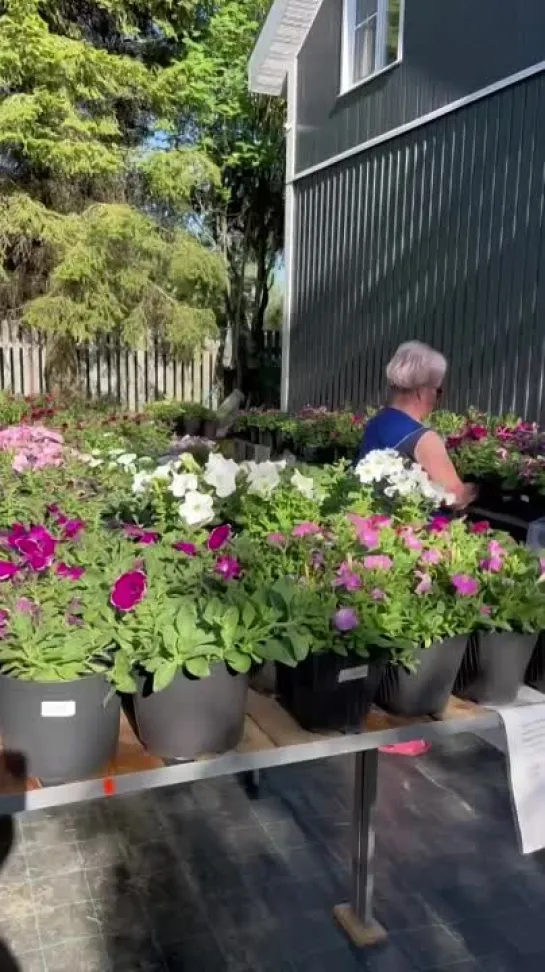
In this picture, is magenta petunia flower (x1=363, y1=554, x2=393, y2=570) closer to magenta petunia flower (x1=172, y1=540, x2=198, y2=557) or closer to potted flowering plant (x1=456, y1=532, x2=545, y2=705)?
potted flowering plant (x1=456, y1=532, x2=545, y2=705)

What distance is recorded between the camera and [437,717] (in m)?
1.78

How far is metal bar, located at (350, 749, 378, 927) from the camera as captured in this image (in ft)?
7.16

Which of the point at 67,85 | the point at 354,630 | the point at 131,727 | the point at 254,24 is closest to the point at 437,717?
the point at 354,630

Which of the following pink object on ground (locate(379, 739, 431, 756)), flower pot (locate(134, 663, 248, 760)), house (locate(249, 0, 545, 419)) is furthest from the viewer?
→ house (locate(249, 0, 545, 419))

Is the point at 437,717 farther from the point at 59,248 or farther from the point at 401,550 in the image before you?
the point at 59,248

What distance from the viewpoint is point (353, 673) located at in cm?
166

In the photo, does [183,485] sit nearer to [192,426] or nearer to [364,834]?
[364,834]

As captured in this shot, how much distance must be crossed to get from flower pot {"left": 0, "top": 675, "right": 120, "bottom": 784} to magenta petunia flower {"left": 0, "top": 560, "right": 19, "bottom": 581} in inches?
10.7

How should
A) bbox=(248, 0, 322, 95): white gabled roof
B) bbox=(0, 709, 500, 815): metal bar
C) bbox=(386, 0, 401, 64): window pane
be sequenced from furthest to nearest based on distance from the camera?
bbox=(248, 0, 322, 95): white gabled roof
bbox=(386, 0, 401, 64): window pane
bbox=(0, 709, 500, 815): metal bar

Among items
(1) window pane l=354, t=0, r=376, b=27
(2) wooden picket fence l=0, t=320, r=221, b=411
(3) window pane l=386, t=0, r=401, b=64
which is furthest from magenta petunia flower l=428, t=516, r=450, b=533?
(2) wooden picket fence l=0, t=320, r=221, b=411

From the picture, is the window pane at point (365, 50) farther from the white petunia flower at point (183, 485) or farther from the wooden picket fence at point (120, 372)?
the white petunia flower at point (183, 485)

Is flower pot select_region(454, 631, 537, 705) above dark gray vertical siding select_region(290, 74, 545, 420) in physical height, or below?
below

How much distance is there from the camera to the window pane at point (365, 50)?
845 centimetres

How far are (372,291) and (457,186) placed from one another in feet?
5.05
